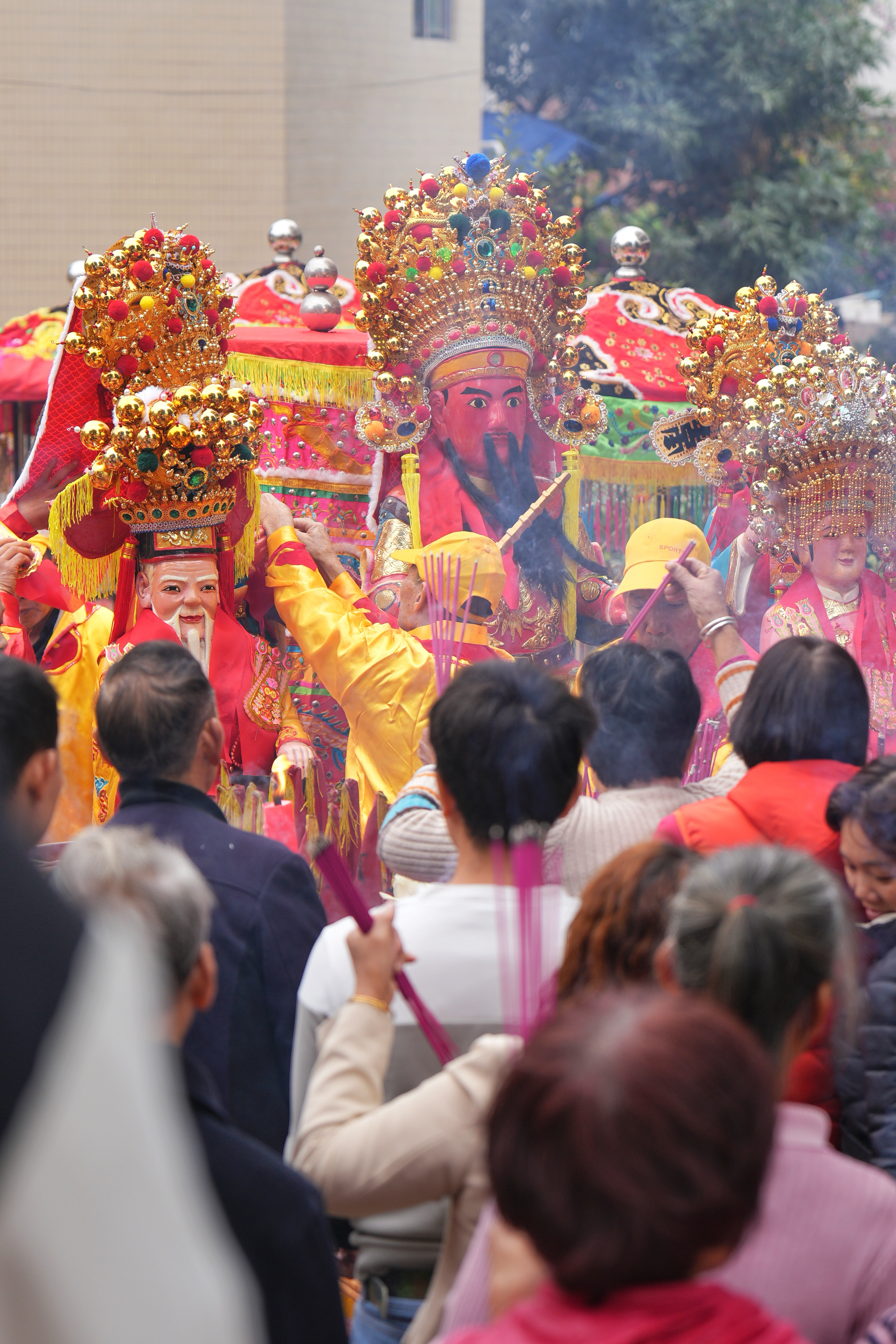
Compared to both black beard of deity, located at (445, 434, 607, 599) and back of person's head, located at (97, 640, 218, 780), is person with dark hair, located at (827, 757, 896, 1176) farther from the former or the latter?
black beard of deity, located at (445, 434, 607, 599)

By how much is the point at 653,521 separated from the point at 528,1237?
324 cm

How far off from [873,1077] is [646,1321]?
0.78 metres

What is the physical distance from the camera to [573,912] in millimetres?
1603

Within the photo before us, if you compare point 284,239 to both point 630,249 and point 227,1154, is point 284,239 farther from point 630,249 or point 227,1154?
point 227,1154

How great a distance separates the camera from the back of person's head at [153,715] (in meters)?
1.93

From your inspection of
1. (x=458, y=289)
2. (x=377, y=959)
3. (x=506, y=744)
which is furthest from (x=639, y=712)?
(x=458, y=289)

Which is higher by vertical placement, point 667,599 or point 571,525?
point 571,525

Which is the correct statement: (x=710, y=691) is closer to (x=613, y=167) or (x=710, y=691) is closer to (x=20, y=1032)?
(x=20, y=1032)

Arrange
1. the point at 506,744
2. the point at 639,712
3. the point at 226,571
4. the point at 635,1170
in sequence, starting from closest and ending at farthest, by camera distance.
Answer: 1. the point at 635,1170
2. the point at 506,744
3. the point at 639,712
4. the point at 226,571

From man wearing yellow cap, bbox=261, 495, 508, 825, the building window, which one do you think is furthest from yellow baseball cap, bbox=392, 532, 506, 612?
the building window

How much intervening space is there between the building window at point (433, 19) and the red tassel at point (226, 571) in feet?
21.4

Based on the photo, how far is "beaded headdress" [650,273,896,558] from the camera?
12.6ft

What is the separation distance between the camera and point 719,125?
1019 centimetres

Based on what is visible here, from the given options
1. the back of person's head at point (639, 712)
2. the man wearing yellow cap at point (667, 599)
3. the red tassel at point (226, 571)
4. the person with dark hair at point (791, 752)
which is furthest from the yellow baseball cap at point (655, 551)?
the person with dark hair at point (791, 752)
